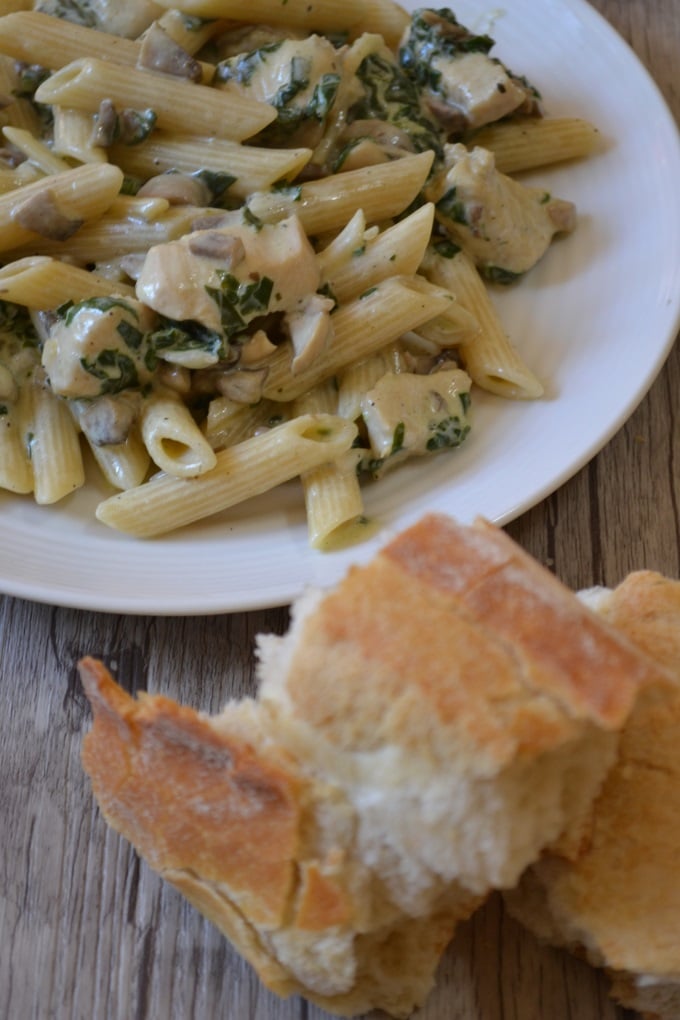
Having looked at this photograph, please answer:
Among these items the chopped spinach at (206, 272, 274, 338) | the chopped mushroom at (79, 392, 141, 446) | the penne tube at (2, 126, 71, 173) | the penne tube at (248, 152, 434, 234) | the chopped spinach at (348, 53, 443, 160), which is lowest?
the chopped mushroom at (79, 392, 141, 446)

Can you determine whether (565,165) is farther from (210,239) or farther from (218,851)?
(218,851)

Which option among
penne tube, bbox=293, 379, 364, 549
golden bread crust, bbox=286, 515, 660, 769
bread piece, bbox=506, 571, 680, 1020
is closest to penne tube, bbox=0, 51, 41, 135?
penne tube, bbox=293, 379, 364, 549

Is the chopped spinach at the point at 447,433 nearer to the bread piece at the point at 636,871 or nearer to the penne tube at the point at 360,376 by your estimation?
the penne tube at the point at 360,376

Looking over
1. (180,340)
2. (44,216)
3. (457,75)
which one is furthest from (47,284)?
(457,75)

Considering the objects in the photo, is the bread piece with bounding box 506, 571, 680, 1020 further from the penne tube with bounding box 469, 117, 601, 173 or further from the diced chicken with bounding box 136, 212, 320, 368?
the penne tube with bounding box 469, 117, 601, 173

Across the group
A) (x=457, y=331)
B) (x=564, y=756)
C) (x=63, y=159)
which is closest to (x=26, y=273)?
(x=63, y=159)

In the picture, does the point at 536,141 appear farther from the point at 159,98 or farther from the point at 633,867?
the point at 633,867
